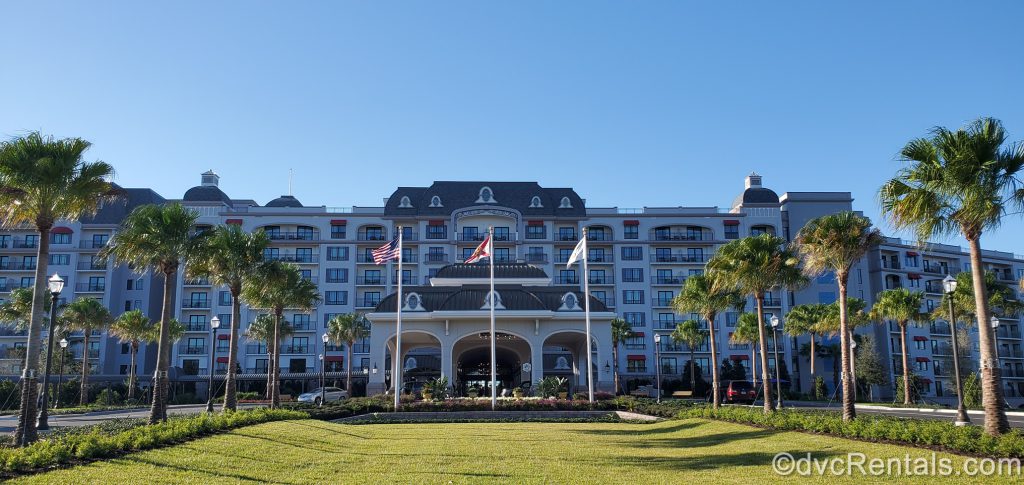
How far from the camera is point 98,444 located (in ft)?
52.0

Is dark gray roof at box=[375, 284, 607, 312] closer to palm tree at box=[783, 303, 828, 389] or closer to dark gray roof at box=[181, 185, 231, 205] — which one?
palm tree at box=[783, 303, 828, 389]

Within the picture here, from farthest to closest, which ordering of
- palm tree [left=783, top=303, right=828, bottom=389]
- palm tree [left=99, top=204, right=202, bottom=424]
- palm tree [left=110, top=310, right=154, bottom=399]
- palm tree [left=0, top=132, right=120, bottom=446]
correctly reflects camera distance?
palm tree [left=783, top=303, right=828, bottom=389]
palm tree [left=110, top=310, right=154, bottom=399]
palm tree [left=99, top=204, right=202, bottom=424]
palm tree [left=0, top=132, right=120, bottom=446]

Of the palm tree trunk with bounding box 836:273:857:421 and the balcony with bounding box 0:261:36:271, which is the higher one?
the balcony with bounding box 0:261:36:271

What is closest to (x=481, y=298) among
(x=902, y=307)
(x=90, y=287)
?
(x=902, y=307)

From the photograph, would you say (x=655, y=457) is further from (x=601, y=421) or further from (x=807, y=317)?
(x=807, y=317)

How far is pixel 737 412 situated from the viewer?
2853 centimetres

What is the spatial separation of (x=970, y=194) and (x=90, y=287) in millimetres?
87929

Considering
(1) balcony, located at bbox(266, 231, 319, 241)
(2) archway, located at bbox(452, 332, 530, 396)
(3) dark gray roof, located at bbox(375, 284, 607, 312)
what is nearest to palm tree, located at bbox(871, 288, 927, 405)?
(3) dark gray roof, located at bbox(375, 284, 607, 312)

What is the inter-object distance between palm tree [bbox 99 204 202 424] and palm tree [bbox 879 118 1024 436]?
24.5 meters

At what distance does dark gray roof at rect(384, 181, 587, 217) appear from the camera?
86.4 m

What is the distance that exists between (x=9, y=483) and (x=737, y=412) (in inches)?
910

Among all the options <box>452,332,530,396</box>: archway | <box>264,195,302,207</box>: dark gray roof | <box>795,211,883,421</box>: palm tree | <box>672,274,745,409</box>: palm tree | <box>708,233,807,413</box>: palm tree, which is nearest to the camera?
<box>795,211,883,421</box>: palm tree

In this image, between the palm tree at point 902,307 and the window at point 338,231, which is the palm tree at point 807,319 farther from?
the window at point 338,231

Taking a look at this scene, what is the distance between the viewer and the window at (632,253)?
8719 centimetres
